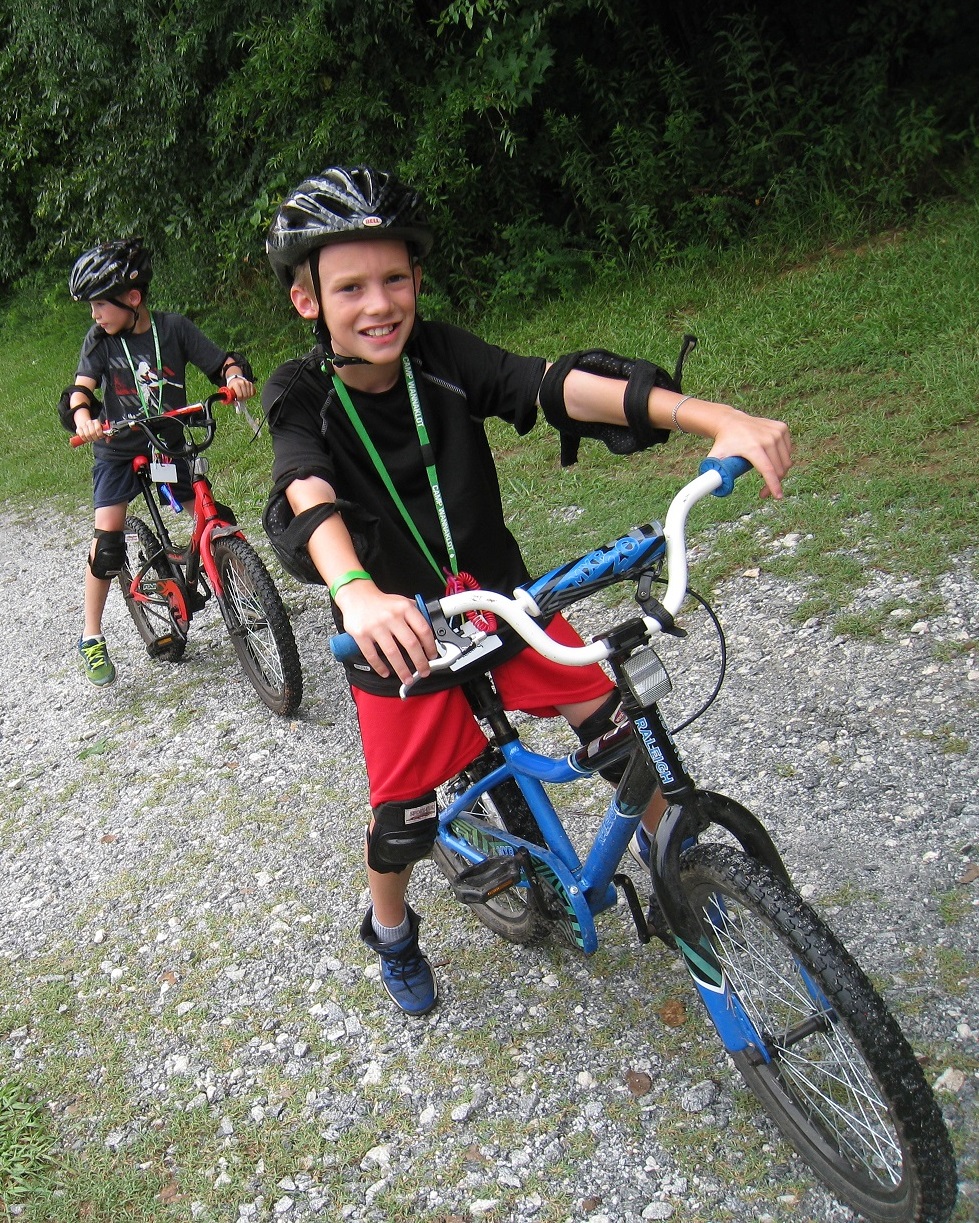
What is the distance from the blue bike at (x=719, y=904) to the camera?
6.53ft

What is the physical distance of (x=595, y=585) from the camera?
80.3 inches

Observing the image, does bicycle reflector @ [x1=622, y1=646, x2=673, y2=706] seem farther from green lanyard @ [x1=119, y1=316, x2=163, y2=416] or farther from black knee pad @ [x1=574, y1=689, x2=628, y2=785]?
green lanyard @ [x1=119, y1=316, x2=163, y2=416]

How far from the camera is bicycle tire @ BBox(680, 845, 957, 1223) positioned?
2.00 meters

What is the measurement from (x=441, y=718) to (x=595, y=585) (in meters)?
0.74

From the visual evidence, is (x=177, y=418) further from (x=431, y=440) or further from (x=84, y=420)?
(x=431, y=440)

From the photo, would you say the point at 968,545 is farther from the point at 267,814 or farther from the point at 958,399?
the point at 267,814

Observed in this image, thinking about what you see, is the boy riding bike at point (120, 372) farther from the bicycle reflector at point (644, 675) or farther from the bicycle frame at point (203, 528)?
the bicycle reflector at point (644, 675)

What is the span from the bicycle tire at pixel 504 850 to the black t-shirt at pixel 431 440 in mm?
614

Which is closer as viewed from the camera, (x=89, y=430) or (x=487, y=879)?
(x=487, y=879)

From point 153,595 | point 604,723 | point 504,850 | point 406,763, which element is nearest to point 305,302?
point 406,763

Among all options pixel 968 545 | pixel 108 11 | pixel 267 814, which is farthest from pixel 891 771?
pixel 108 11

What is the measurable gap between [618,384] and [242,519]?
576 centimetres

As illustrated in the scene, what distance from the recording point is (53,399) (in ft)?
41.4

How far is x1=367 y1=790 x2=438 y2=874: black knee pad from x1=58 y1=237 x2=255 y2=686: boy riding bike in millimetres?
2897
